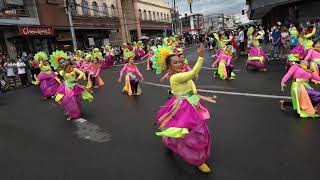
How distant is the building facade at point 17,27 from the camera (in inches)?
977

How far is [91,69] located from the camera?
1554cm

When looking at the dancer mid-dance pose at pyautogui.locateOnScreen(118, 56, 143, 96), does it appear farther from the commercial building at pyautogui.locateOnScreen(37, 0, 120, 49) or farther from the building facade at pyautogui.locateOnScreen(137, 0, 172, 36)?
the building facade at pyautogui.locateOnScreen(137, 0, 172, 36)

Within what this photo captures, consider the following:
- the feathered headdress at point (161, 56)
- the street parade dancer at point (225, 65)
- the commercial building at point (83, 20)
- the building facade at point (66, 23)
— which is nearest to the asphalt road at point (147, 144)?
the feathered headdress at point (161, 56)

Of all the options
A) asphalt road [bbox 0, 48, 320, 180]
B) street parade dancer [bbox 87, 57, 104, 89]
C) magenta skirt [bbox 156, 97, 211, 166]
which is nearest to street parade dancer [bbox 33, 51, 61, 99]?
street parade dancer [bbox 87, 57, 104, 89]

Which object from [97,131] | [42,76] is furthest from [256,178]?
[42,76]

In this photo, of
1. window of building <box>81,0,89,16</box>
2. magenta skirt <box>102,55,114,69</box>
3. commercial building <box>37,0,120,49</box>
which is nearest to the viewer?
magenta skirt <box>102,55,114,69</box>

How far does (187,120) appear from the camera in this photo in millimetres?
4719

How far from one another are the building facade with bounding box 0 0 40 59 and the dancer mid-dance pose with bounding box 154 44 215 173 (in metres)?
21.5

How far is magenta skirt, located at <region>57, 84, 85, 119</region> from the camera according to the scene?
8.78m

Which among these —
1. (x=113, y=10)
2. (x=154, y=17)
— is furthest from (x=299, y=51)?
(x=154, y=17)

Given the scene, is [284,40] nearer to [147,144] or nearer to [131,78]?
[131,78]

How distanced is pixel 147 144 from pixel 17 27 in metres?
22.0

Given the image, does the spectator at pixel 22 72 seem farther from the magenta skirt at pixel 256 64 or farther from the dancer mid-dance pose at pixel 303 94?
the dancer mid-dance pose at pixel 303 94

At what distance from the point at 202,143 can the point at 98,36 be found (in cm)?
3712
